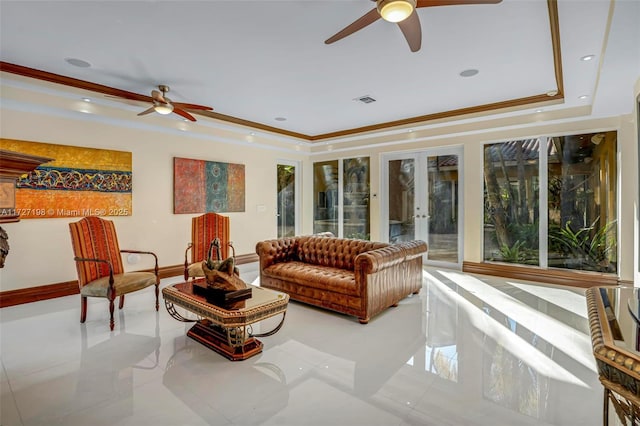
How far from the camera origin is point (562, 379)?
2391mm

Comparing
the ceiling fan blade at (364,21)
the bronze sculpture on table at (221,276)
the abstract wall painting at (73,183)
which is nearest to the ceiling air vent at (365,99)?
the ceiling fan blade at (364,21)

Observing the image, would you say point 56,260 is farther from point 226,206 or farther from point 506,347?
point 506,347

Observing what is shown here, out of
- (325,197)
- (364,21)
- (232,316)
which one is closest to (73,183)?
(232,316)

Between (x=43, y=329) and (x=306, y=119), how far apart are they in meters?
4.71

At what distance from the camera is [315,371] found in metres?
2.49

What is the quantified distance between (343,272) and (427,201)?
3.10 m

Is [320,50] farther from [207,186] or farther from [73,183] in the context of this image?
[73,183]

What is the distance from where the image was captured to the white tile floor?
78.7 inches

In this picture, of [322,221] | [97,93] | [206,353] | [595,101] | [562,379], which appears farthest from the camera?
[322,221]

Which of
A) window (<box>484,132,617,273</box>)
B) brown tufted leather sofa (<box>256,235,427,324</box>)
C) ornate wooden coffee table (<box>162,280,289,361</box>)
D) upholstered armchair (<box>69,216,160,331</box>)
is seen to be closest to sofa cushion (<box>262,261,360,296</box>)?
brown tufted leather sofa (<box>256,235,427,324</box>)

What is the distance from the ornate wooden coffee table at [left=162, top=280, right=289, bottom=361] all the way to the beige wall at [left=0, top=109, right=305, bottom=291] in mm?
2442

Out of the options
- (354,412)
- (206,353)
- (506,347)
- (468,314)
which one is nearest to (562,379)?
(506,347)

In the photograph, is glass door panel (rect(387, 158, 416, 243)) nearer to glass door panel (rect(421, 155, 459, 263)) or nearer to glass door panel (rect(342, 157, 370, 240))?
glass door panel (rect(421, 155, 459, 263))

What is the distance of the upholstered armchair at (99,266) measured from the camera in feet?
10.9
